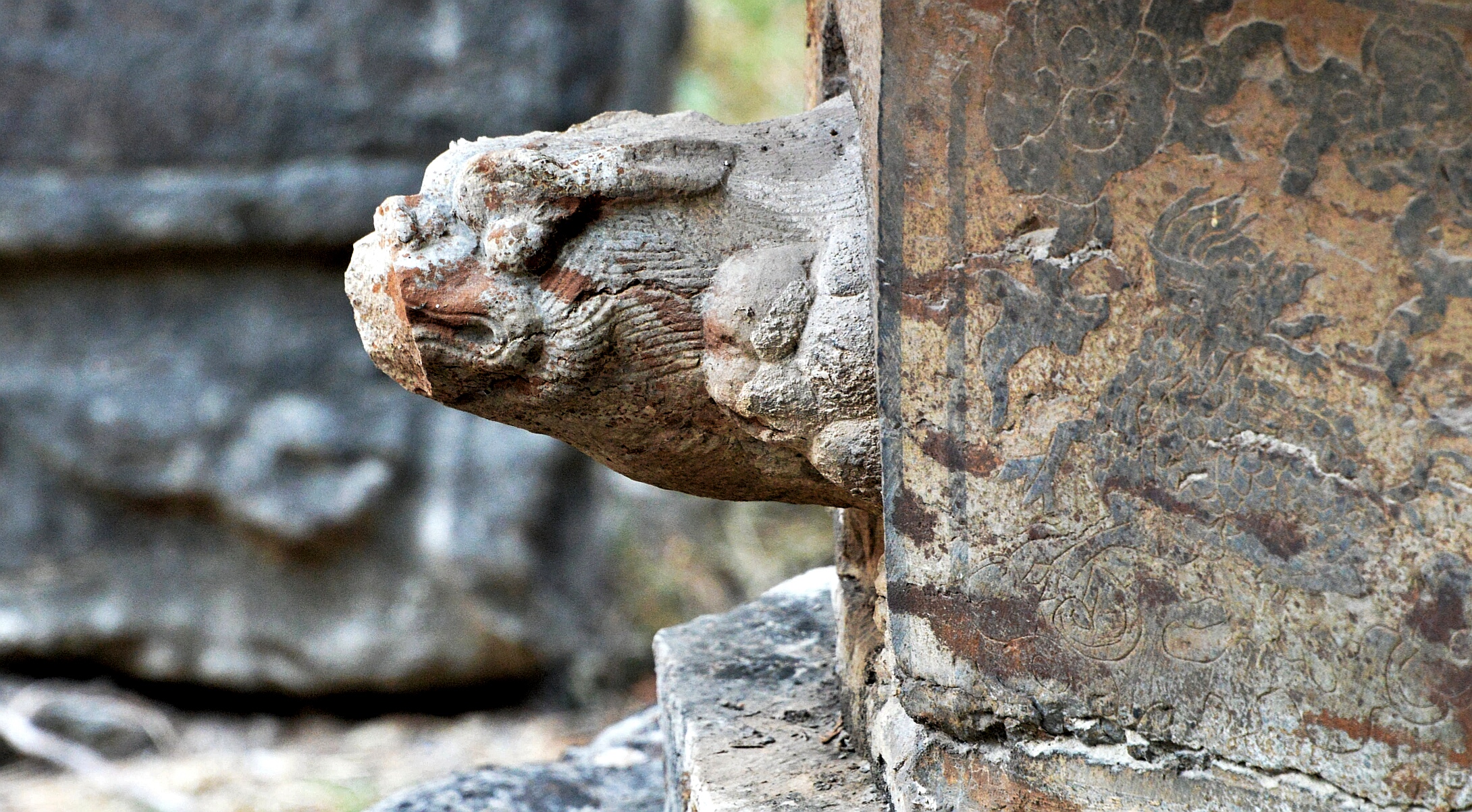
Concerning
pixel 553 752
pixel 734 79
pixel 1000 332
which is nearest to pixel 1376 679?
pixel 1000 332

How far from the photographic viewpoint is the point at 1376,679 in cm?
75

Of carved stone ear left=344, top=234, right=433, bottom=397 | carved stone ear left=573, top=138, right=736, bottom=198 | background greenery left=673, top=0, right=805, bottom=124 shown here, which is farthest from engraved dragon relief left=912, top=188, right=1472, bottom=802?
background greenery left=673, top=0, right=805, bottom=124

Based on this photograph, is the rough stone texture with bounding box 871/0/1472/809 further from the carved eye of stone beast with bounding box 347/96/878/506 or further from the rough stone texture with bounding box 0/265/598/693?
the rough stone texture with bounding box 0/265/598/693

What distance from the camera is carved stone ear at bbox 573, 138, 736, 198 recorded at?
88 cm

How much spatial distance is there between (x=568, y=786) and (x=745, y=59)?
8.51 feet

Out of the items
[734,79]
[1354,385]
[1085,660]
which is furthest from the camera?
[734,79]

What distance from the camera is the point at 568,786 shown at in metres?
1.44

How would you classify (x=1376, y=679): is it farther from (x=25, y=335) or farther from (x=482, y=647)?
(x=25, y=335)

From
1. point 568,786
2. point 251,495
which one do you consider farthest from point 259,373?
point 568,786

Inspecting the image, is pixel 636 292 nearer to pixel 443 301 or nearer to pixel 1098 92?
pixel 443 301

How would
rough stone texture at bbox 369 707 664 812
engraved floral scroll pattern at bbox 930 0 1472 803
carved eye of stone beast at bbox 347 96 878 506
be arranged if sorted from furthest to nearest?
1. rough stone texture at bbox 369 707 664 812
2. carved eye of stone beast at bbox 347 96 878 506
3. engraved floral scroll pattern at bbox 930 0 1472 803

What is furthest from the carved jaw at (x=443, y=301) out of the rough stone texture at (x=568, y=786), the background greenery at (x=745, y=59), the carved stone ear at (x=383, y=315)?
the background greenery at (x=745, y=59)

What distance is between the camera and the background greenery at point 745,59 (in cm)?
346

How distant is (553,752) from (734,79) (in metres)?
1.95
